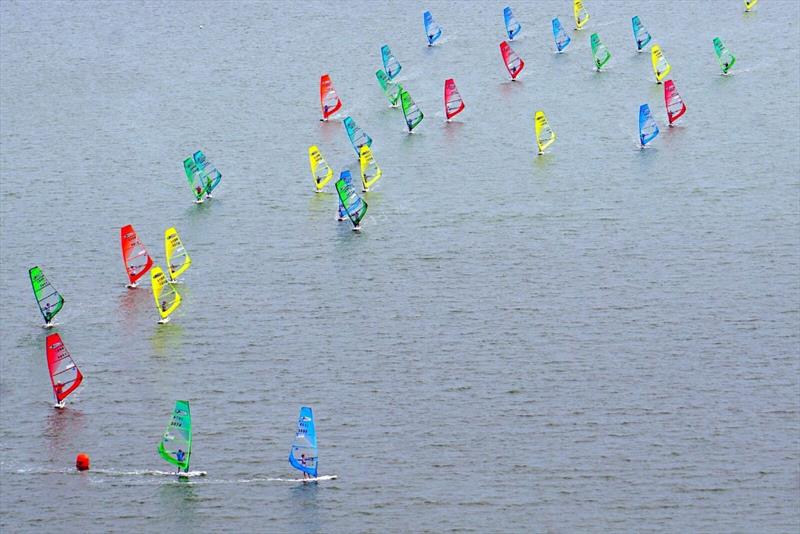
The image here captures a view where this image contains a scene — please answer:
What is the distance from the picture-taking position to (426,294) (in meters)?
68.4

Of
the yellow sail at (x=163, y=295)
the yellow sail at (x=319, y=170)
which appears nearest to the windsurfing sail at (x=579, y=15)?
the yellow sail at (x=319, y=170)

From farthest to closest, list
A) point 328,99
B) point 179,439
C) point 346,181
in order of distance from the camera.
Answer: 1. point 328,99
2. point 346,181
3. point 179,439

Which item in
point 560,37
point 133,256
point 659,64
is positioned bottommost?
point 133,256

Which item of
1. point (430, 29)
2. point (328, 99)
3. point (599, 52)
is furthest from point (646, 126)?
point (430, 29)

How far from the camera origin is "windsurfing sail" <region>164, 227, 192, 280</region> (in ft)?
232

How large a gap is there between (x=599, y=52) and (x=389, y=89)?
13.5m

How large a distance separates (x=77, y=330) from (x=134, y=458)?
475 inches

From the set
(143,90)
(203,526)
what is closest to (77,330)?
(203,526)

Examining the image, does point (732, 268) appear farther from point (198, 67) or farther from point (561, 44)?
point (198, 67)

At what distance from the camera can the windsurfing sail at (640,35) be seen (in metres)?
103

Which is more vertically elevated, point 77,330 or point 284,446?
point 77,330

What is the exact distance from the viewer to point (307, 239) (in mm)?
75188

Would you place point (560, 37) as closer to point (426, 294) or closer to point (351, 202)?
point (351, 202)

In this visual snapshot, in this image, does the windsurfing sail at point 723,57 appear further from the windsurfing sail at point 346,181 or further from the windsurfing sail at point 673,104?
the windsurfing sail at point 346,181
